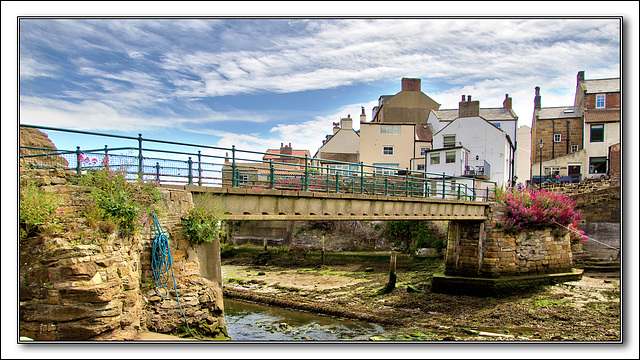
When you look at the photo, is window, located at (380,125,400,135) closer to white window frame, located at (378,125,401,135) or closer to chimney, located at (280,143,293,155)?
white window frame, located at (378,125,401,135)

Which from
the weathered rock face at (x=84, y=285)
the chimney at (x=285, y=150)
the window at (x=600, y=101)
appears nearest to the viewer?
the weathered rock face at (x=84, y=285)

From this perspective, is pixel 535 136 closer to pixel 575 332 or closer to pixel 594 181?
pixel 594 181

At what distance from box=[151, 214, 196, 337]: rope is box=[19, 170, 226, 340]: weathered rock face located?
0.38 feet

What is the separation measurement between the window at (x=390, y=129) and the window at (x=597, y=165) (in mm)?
16898

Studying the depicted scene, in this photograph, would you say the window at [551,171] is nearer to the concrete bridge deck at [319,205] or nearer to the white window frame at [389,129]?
the white window frame at [389,129]

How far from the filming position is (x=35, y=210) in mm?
7812

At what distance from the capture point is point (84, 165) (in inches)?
359

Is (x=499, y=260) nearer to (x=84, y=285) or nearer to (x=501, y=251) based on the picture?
(x=501, y=251)

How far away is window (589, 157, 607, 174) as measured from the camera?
37.1 meters

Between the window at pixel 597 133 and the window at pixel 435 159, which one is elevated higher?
the window at pixel 597 133

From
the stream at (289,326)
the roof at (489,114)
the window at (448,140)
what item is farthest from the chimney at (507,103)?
the stream at (289,326)

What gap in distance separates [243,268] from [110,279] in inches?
1001

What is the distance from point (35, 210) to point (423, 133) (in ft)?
131

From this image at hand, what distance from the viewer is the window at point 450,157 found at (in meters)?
35.9
